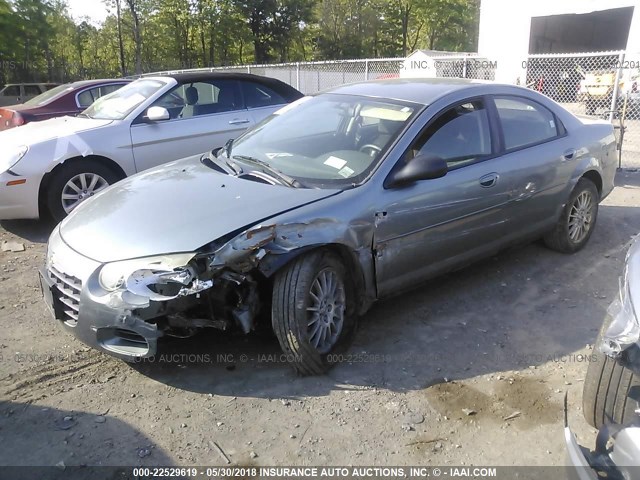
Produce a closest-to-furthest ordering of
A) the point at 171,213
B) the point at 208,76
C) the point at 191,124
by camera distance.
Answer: the point at 171,213, the point at 191,124, the point at 208,76

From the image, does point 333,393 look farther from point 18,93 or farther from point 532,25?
point 18,93

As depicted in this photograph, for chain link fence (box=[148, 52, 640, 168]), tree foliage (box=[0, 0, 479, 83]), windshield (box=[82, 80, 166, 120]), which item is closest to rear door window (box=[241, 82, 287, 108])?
windshield (box=[82, 80, 166, 120])

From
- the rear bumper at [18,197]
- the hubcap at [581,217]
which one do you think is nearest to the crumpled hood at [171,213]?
the rear bumper at [18,197]

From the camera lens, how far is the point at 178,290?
2.77 meters

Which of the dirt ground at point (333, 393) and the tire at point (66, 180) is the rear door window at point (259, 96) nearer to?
the tire at point (66, 180)

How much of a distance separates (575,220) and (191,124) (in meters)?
4.29

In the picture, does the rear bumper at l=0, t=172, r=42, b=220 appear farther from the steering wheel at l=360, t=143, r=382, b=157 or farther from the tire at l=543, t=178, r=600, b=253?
Result: the tire at l=543, t=178, r=600, b=253

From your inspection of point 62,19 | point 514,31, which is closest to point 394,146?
point 514,31

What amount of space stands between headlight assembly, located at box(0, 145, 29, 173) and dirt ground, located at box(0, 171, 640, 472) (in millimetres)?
1594

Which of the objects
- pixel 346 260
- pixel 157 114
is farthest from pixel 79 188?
pixel 346 260

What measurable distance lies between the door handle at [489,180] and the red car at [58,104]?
7.21 meters

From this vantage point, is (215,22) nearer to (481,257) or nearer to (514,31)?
(514,31)

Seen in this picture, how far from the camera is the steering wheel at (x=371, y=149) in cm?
353

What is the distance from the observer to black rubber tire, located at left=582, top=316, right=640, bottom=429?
2.37 m
